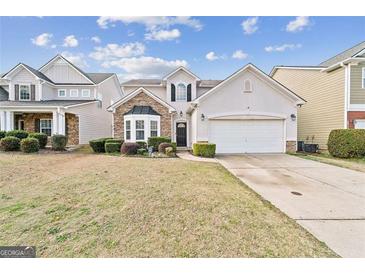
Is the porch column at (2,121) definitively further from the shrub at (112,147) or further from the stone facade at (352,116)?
the stone facade at (352,116)

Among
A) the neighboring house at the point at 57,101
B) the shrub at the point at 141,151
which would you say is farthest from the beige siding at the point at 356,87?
the neighboring house at the point at 57,101

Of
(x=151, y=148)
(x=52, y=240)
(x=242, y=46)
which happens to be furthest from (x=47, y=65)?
(x=52, y=240)

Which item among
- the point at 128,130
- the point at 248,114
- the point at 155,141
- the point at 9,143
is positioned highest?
the point at 248,114

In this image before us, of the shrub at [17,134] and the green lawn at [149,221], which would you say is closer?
the green lawn at [149,221]

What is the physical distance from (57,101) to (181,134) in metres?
11.5

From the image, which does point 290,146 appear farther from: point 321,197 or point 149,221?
point 149,221

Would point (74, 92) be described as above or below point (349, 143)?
above

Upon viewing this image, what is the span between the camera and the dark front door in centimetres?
1698

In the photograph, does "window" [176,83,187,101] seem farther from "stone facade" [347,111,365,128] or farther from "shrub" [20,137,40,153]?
"stone facade" [347,111,365,128]

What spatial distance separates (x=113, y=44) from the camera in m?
7.88

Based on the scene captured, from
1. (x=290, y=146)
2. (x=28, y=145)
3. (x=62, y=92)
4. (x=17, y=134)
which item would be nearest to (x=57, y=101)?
(x=62, y=92)

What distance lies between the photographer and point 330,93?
14.0 metres

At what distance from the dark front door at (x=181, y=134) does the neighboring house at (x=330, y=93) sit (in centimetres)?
910

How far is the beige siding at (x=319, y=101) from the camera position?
13.4 meters
